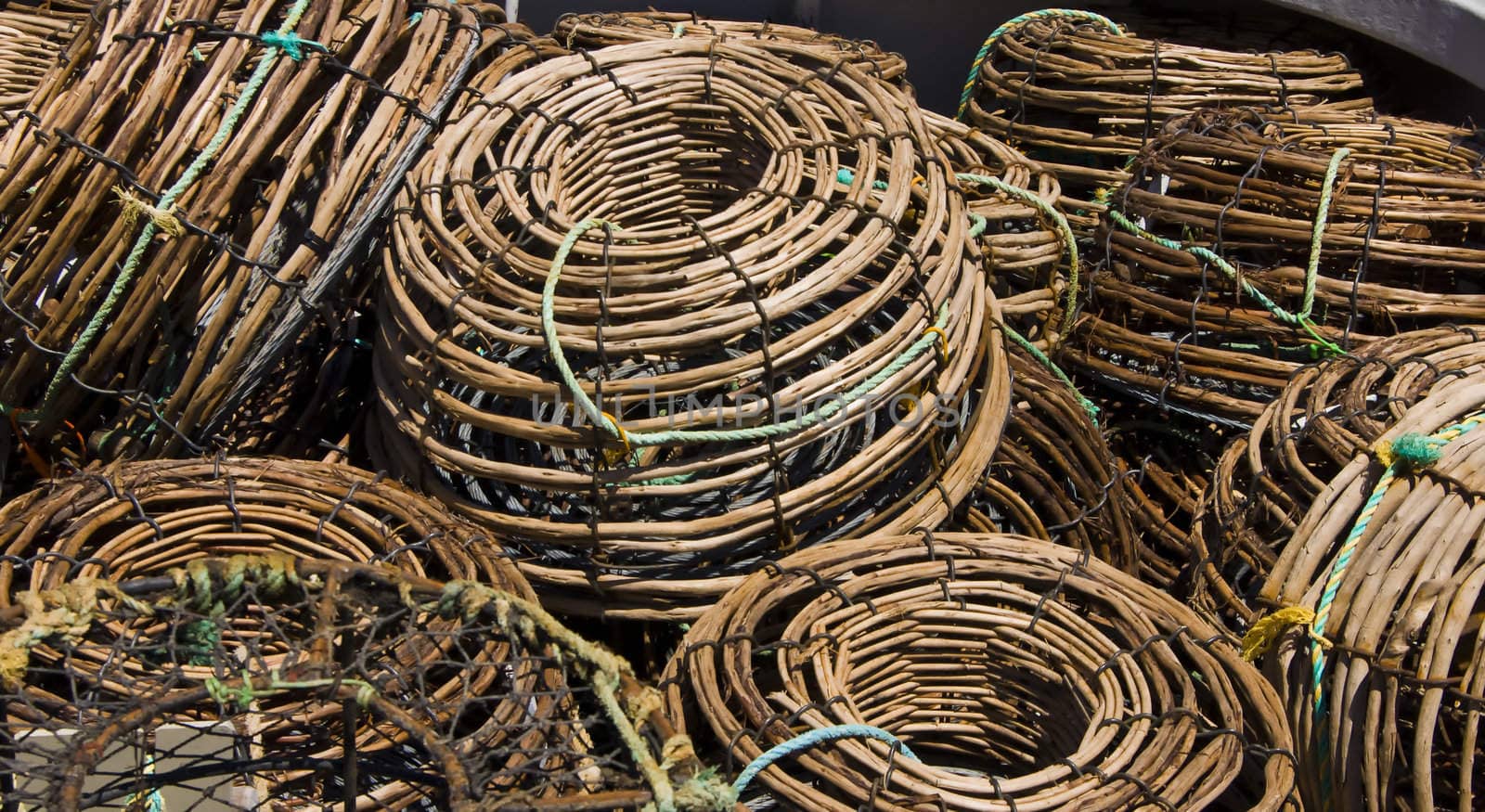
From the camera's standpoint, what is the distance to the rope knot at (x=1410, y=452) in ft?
5.92

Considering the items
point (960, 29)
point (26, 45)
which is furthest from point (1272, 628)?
point (26, 45)

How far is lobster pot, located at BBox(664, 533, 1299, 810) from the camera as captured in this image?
154cm

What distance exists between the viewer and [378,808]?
1.48 metres

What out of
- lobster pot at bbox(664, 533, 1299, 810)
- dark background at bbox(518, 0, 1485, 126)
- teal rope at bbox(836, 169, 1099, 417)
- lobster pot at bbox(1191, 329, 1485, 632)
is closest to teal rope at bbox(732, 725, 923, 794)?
lobster pot at bbox(664, 533, 1299, 810)

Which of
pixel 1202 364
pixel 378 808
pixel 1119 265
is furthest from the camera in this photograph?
pixel 1119 265

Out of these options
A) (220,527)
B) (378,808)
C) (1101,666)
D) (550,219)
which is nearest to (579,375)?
(550,219)

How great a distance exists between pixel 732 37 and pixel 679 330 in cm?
129

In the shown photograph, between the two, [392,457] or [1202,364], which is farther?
[1202,364]

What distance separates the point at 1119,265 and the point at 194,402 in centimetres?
168

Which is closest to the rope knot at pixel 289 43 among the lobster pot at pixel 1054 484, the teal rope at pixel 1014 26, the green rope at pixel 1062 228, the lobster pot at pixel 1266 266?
the green rope at pixel 1062 228

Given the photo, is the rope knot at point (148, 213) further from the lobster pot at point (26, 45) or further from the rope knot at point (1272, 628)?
the rope knot at point (1272, 628)

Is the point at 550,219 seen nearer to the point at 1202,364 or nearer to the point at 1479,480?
the point at 1202,364

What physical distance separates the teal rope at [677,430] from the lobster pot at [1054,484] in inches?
15.5

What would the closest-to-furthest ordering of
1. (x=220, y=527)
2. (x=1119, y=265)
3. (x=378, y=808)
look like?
(x=378, y=808), (x=220, y=527), (x=1119, y=265)
